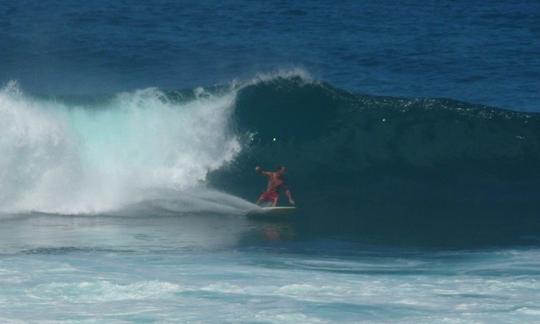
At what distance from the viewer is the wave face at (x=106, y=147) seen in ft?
67.9

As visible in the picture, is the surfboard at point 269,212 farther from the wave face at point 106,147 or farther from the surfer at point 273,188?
the wave face at point 106,147

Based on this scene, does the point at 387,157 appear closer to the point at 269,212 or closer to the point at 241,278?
the point at 269,212

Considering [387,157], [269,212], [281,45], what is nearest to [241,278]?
[269,212]

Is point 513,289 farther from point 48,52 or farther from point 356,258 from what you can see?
point 48,52

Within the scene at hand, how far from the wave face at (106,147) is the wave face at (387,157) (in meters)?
0.60

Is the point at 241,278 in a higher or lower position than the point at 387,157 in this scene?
lower

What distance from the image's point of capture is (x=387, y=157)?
24016 millimetres

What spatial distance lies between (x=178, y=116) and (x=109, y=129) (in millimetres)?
1367

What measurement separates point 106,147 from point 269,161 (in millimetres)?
3057

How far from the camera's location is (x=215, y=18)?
123 ft

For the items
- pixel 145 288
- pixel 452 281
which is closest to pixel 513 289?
pixel 452 281

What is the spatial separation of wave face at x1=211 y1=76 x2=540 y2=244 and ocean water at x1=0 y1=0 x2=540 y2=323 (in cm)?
5

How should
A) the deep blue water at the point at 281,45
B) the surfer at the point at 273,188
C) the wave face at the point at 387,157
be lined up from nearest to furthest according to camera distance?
the surfer at the point at 273,188
the wave face at the point at 387,157
the deep blue water at the point at 281,45

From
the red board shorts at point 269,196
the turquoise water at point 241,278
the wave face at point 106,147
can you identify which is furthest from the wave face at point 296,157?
the turquoise water at point 241,278
